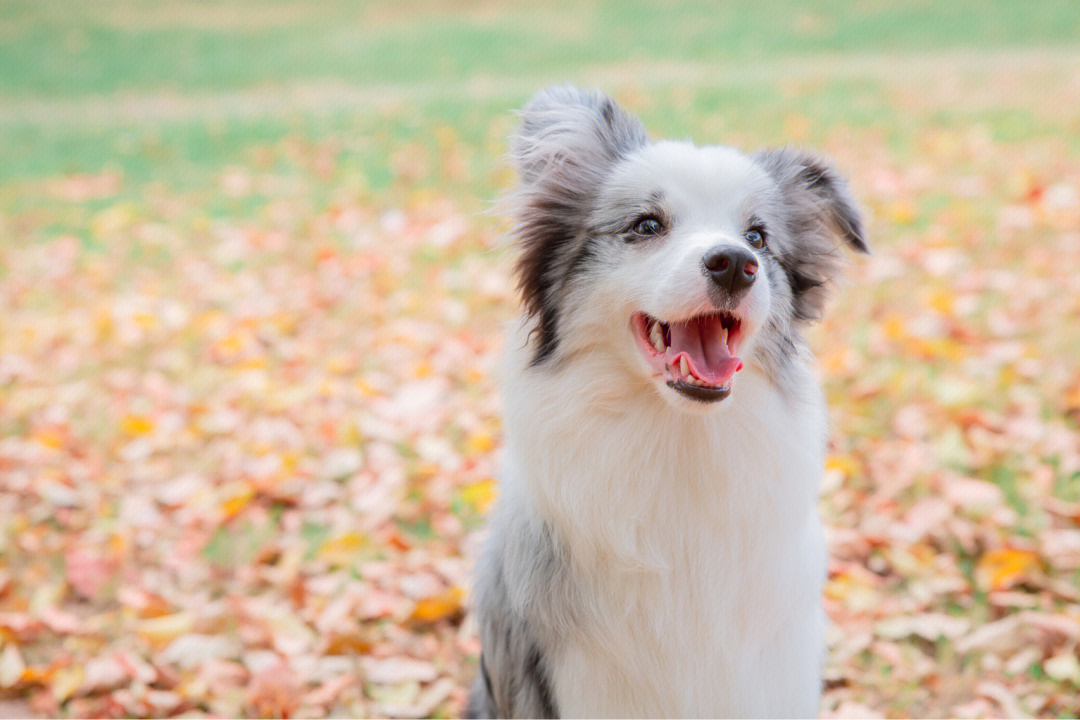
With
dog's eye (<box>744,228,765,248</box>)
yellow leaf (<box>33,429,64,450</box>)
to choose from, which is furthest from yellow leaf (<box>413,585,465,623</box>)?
yellow leaf (<box>33,429,64,450</box>)

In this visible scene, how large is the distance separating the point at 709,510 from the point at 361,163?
5.18m

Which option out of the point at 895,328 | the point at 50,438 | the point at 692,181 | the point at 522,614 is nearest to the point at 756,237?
the point at 692,181

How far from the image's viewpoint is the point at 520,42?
326 inches

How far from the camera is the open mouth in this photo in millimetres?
2010

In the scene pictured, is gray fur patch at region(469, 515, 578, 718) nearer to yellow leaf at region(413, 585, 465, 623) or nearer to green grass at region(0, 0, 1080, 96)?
yellow leaf at region(413, 585, 465, 623)

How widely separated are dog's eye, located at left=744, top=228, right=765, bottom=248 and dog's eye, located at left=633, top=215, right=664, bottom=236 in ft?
0.65

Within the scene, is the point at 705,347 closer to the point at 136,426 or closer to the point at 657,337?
the point at 657,337

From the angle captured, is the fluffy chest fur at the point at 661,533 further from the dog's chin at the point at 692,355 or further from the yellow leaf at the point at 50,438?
the yellow leaf at the point at 50,438

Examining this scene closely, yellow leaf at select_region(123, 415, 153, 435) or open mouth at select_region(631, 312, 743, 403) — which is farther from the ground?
open mouth at select_region(631, 312, 743, 403)

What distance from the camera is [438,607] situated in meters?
3.16

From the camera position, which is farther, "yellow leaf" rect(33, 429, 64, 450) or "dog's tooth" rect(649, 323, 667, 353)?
"yellow leaf" rect(33, 429, 64, 450)

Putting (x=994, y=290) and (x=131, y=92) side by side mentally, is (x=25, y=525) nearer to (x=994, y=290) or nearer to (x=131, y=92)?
(x=994, y=290)

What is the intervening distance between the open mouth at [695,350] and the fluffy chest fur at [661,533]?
0.33ft

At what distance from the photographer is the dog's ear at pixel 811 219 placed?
2316 mm
